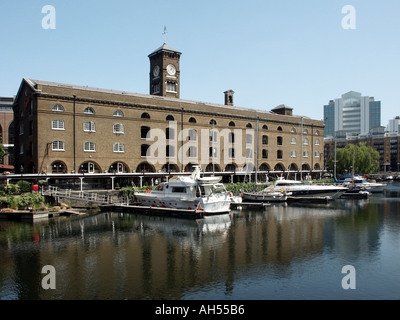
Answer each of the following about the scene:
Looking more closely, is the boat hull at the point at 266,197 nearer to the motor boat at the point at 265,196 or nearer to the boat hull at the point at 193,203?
the motor boat at the point at 265,196

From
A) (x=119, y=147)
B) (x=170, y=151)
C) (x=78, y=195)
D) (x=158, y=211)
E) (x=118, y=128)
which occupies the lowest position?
(x=158, y=211)

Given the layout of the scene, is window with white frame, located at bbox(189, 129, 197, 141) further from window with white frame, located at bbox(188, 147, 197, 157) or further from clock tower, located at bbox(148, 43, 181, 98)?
clock tower, located at bbox(148, 43, 181, 98)

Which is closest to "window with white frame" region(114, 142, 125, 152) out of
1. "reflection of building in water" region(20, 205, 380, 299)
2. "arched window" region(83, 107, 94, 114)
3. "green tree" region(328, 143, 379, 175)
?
"arched window" region(83, 107, 94, 114)

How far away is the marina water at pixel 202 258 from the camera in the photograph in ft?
52.6

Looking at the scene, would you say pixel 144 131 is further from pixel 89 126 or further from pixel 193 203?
pixel 193 203

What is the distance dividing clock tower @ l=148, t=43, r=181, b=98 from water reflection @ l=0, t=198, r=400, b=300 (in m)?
36.4

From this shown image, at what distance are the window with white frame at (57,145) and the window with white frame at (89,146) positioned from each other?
2758mm

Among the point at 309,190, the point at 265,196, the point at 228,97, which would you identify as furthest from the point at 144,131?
the point at 228,97

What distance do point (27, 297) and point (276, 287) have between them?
35.8ft

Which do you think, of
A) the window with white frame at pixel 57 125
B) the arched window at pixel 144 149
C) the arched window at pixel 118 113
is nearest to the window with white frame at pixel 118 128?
the arched window at pixel 118 113

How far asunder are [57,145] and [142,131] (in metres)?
12.6

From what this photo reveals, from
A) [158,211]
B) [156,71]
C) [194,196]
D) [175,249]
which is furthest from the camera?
[156,71]

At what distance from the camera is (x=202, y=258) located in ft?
68.9
